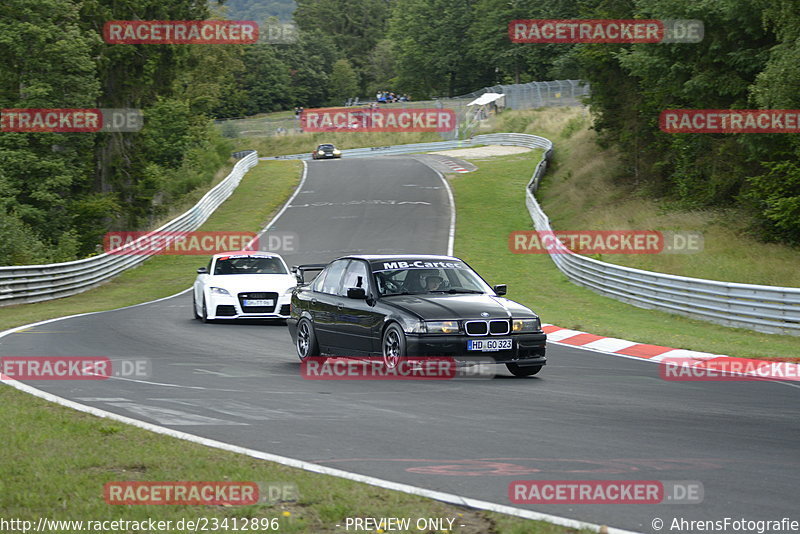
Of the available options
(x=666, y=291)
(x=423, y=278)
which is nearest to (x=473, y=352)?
(x=423, y=278)

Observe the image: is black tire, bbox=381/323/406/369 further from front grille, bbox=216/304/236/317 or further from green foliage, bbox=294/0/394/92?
green foliage, bbox=294/0/394/92

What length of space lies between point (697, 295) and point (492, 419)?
42.9 ft

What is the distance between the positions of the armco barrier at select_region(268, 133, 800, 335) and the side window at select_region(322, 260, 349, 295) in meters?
8.32

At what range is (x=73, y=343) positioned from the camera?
15180 mm

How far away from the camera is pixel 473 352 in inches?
438

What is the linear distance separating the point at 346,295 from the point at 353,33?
572 feet

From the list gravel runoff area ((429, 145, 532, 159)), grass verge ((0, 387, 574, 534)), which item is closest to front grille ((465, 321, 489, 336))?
grass verge ((0, 387, 574, 534))

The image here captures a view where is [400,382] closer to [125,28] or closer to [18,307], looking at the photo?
[18,307]

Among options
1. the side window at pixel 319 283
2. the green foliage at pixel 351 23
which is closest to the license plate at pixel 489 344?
the side window at pixel 319 283

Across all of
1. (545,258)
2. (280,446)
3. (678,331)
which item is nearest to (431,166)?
(545,258)

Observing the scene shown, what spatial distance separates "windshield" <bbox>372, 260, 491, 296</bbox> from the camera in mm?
12305

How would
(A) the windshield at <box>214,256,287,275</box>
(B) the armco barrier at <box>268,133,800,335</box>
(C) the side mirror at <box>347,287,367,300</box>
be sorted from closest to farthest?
1. (C) the side mirror at <box>347,287,367,300</box>
2. (B) the armco barrier at <box>268,133,800,335</box>
3. (A) the windshield at <box>214,256,287,275</box>

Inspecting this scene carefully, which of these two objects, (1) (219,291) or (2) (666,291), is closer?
(1) (219,291)

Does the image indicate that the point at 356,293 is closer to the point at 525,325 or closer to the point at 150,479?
the point at 525,325
